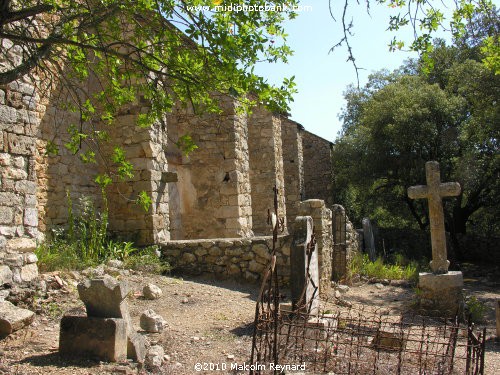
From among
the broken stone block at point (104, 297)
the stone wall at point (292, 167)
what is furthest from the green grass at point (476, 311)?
the stone wall at point (292, 167)

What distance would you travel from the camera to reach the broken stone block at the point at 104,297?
3979 millimetres

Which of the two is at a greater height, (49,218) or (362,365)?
(49,218)

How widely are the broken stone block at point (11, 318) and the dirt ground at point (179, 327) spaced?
0.07 m

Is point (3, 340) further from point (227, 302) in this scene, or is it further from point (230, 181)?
point (230, 181)

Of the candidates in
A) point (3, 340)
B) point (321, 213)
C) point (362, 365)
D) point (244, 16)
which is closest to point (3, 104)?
Result: point (3, 340)

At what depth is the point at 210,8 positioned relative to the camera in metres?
4.43

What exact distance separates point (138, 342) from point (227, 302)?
2.80 m

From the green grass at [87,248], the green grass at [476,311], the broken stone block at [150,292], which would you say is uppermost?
the green grass at [87,248]

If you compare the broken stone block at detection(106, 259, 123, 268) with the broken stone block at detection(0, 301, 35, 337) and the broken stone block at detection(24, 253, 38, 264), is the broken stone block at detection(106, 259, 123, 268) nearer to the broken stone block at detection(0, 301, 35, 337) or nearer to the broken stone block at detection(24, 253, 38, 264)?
the broken stone block at detection(24, 253, 38, 264)

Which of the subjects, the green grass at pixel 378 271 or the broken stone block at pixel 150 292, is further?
the green grass at pixel 378 271

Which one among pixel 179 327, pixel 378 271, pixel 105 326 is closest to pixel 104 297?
pixel 105 326

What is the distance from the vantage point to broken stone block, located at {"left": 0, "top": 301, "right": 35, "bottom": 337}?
13.9 feet

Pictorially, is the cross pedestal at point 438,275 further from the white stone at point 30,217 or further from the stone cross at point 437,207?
the white stone at point 30,217

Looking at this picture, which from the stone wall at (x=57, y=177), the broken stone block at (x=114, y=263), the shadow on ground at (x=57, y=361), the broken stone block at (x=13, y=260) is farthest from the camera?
the stone wall at (x=57, y=177)
